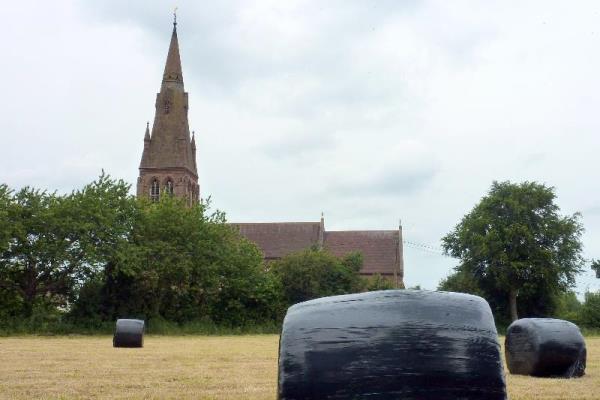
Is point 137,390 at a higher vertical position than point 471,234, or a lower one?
lower

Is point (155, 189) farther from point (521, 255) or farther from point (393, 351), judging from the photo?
point (393, 351)

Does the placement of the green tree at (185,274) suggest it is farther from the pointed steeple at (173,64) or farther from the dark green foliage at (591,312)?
the pointed steeple at (173,64)

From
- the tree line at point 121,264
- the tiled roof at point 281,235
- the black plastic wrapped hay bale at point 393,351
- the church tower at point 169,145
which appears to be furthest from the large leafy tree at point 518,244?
the black plastic wrapped hay bale at point 393,351

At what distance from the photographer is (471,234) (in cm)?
5162

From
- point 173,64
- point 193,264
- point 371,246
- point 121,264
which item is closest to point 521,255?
point 193,264

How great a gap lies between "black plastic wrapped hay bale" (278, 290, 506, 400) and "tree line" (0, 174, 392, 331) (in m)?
32.3

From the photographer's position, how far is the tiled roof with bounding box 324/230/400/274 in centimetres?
7806

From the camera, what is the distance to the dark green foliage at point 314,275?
1919 inches

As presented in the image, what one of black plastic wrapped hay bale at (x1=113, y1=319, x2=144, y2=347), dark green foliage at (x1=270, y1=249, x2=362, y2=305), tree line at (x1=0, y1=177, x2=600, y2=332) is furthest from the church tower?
black plastic wrapped hay bale at (x1=113, y1=319, x2=144, y2=347)

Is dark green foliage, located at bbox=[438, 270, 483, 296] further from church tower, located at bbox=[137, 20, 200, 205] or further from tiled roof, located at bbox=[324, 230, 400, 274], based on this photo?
church tower, located at bbox=[137, 20, 200, 205]

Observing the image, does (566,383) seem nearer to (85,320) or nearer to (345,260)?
(85,320)

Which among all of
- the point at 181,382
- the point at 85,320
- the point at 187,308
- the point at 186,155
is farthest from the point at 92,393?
the point at 186,155

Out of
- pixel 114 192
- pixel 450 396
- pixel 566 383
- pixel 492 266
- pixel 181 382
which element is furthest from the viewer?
pixel 492 266

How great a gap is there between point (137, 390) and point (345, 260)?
45216 mm
